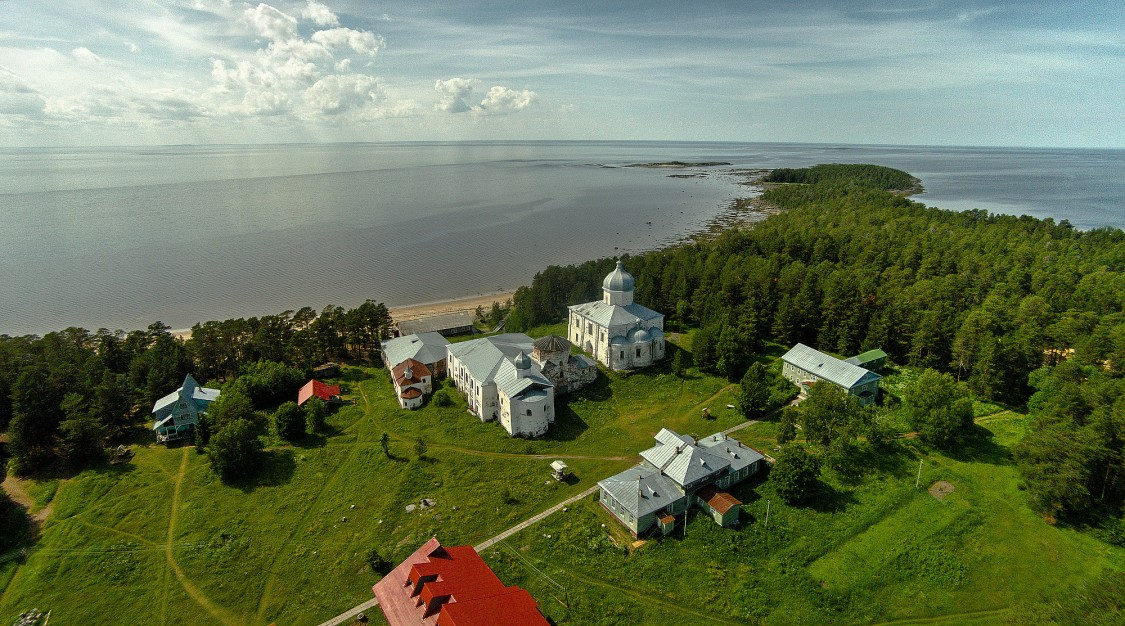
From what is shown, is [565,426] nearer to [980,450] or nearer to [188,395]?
[980,450]

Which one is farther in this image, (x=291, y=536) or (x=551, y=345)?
(x=551, y=345)

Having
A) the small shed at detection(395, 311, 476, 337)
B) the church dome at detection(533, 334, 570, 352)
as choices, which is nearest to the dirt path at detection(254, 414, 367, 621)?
the church dome at detection(533, 334, 570, 352)

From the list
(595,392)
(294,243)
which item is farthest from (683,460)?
(294,243)

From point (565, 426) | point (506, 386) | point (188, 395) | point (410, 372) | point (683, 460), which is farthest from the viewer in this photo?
point (410, 372)

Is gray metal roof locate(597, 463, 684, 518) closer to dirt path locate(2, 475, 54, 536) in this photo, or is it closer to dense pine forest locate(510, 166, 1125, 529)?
dense pine forest locate(510, 166, 1125, 529)

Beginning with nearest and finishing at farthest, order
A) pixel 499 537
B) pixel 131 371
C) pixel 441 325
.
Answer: pixel 499 537
pixel 131 371
pixel 441 325

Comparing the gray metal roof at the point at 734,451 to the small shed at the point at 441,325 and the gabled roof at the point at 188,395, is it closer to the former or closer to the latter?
the small shed at the point at 441,325
